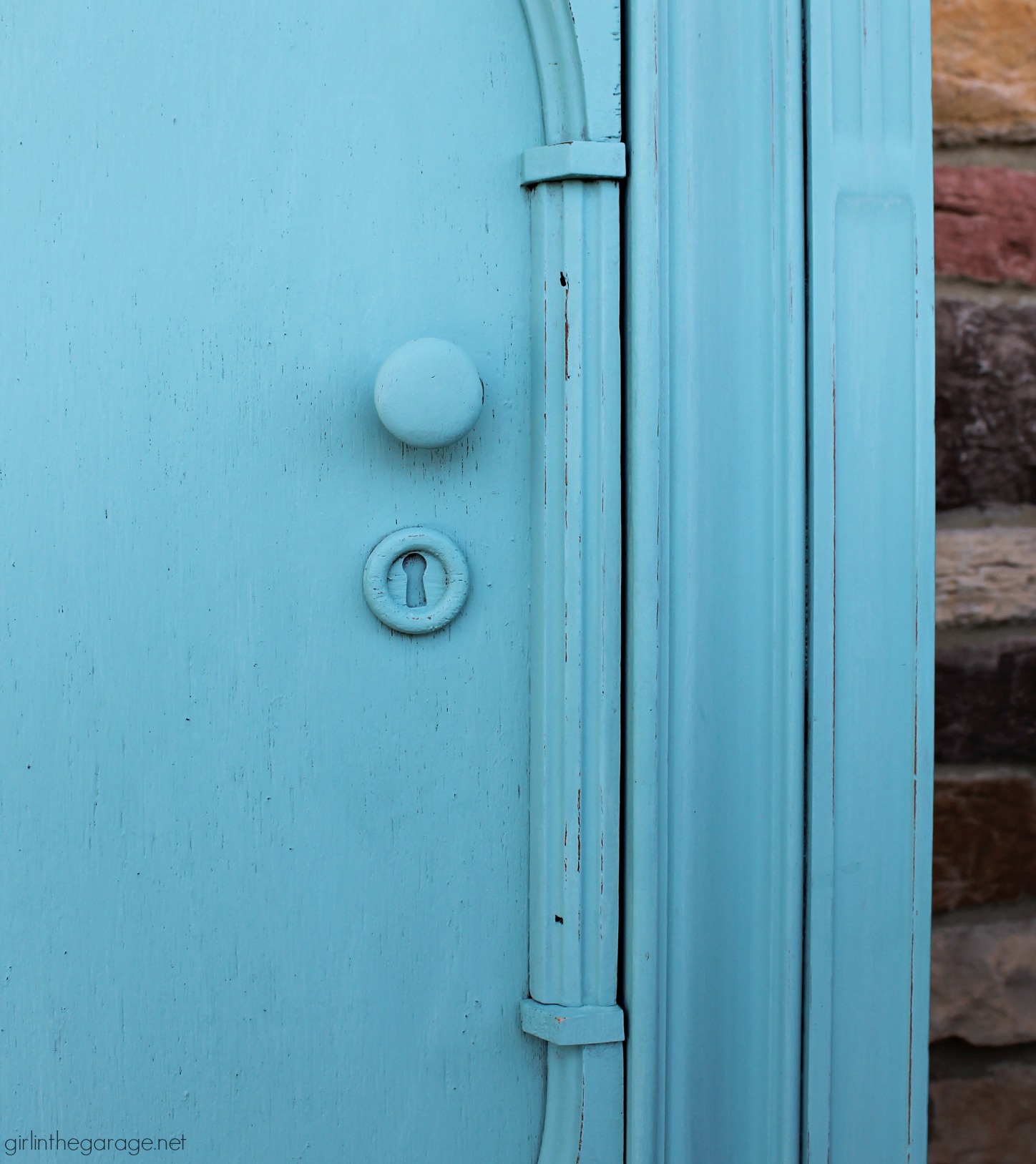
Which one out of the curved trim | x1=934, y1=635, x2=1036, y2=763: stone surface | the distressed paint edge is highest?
the curved trim

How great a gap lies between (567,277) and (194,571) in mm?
332

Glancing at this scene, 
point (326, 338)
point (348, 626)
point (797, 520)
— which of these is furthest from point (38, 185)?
point (797, 520)

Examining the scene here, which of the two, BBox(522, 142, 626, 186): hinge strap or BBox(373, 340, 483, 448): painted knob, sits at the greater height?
BBox(522, 142, 626, 186): hinge strap

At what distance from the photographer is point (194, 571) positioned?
663 millimetres

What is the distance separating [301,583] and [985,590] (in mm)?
525

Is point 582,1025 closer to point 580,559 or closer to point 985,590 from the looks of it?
point 580,559

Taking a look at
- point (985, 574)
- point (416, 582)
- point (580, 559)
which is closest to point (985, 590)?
point (985, 574)

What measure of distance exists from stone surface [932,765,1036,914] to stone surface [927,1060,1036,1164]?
144 mm

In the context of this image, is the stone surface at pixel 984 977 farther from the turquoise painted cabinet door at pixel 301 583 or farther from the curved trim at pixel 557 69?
the curved trim at pixel 557 69

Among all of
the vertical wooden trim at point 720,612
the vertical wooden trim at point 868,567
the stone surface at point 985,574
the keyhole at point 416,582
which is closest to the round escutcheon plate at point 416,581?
the keyhole at point 416,582

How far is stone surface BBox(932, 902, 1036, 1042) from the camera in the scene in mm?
760

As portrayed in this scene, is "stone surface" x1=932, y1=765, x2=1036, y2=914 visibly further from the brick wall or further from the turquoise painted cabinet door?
the turquoise painted cabinet door

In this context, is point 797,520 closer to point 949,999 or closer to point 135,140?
point 949,999

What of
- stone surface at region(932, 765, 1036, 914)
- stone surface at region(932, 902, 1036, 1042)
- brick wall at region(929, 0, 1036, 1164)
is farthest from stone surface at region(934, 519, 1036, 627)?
stone surface at region(932, 902, 1036, 1042)
